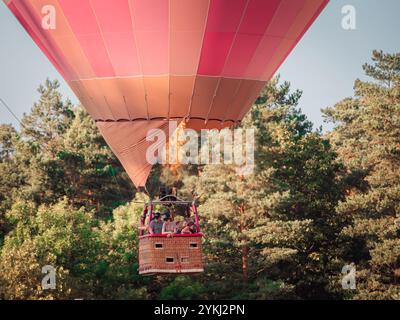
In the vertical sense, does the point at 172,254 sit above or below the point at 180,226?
below

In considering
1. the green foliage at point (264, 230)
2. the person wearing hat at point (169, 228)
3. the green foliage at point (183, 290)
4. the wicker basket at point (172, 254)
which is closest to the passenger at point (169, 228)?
the person wearing hat at point (169, 228)

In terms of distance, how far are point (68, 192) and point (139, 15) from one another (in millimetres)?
21079

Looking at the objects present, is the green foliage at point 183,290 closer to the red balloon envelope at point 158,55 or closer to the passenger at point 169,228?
the red balloon envelope at point 158,55

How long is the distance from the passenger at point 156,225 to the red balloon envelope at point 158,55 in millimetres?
1409

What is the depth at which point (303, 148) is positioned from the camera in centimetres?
3045

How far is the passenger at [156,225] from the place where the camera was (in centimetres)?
1247

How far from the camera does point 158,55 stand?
13.4 m

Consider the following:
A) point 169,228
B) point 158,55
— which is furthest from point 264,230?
point 169,228

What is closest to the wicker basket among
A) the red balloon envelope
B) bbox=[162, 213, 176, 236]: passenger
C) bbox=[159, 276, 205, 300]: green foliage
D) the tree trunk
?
bbox=[162, 213, 176, 236]: passenger

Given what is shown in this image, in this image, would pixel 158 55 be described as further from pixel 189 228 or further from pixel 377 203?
pixel 377 203

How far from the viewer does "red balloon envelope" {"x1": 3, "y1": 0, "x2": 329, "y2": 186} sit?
13.4m

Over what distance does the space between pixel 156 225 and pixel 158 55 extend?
225 cm

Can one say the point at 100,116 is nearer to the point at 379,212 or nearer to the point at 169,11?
the point at 169,11
